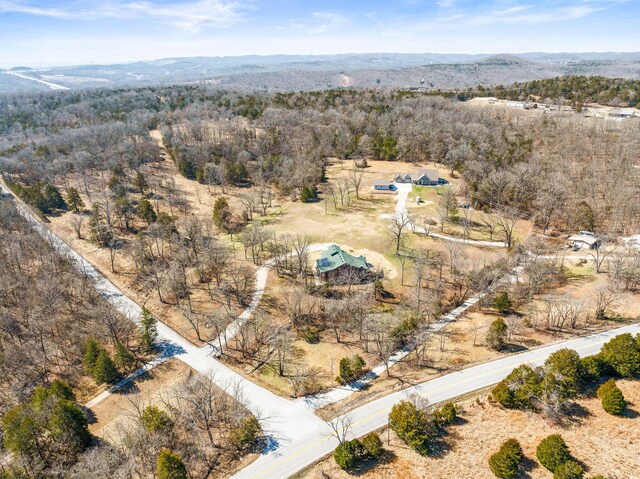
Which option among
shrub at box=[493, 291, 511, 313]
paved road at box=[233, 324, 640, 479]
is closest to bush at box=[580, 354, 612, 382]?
paved road at box=[233, 324, 640, 479]

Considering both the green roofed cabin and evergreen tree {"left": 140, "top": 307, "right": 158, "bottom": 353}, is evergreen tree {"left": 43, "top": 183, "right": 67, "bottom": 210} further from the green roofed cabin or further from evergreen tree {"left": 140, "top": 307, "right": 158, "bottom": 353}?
the green roofed cabin

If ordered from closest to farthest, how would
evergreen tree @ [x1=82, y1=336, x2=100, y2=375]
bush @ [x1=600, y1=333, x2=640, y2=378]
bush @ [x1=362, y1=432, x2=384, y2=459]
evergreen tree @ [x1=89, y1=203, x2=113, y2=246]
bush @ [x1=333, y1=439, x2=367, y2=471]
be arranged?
bush @ [x1=333, y1=439, x2=367, y2=471]
bush @ [x1=362, y1=432, x2=384, y2=459]
bush @ [x1=600, y1=333, x2=640, y2=378]
evergreen tree @ [x1=82, y1=336, x2=100, y2=375]
evergreen tree @ [x1=89, y1=203, x2=113, y2=246]

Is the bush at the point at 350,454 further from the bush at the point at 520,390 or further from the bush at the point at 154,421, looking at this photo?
the bush at the point at 154,421

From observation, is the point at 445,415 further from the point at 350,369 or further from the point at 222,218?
the point at 222,218

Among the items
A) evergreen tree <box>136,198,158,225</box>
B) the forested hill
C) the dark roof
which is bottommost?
the dark roof

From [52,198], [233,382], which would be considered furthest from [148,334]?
[52,198]

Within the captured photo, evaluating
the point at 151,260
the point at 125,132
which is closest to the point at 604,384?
the point at 151,260

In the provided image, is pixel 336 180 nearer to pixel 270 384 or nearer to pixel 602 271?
pixel 602 271
